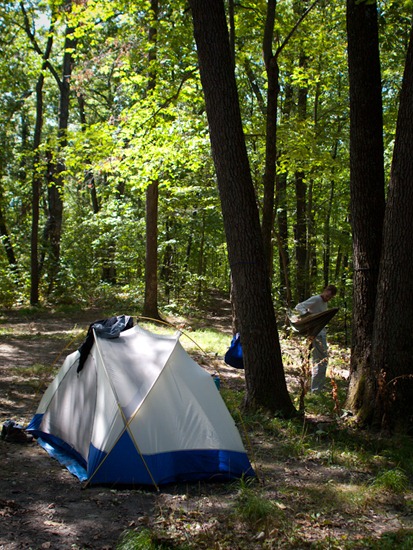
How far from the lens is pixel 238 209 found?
6336 mm

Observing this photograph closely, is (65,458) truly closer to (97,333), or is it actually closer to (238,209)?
(97,333)

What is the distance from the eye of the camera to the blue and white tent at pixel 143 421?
475cm

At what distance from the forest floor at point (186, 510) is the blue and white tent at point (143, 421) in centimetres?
16

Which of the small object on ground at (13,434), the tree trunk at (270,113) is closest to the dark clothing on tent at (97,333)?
the small object on ground at (13,434)

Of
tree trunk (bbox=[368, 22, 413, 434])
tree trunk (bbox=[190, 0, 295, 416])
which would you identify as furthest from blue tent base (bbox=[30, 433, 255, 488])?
tree trunk (bbox=[368, 22, 413, 434])

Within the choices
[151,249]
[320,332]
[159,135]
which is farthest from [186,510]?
[151,249]

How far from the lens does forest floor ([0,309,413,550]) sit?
3727mm

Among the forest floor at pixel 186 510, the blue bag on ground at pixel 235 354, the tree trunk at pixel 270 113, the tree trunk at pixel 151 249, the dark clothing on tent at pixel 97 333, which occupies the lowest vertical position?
the forest floor at pixel 186 510

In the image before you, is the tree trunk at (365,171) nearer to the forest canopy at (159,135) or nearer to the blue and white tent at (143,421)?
the forest canopy at (159,135)

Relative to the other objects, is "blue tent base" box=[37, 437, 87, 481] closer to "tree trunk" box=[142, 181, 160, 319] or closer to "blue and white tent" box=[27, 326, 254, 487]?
"blue and white tent" box=[27, 326, 254, 487]

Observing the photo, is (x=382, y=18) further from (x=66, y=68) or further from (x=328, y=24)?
(x=66, y=68)

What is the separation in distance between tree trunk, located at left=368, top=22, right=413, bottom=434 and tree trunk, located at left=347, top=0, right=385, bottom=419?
415mm

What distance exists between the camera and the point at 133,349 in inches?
219

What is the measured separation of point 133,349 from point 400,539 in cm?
303
